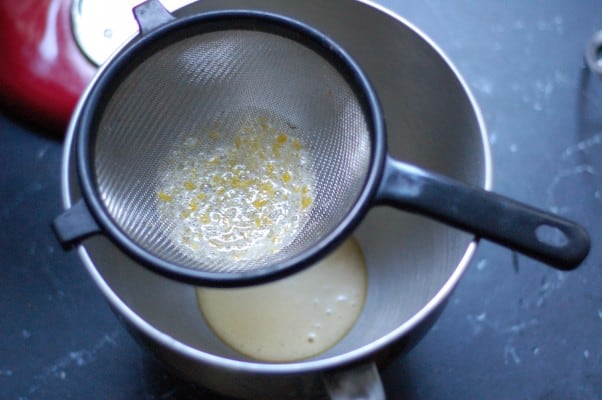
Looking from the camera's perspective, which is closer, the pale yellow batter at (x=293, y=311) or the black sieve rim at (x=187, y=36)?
the black sieve rim at (x=187, y=36)

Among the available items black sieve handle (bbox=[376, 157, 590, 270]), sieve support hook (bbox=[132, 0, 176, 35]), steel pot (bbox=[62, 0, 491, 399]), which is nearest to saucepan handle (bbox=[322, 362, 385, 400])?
steel pot (bbox=[62, 0, 491, 399])

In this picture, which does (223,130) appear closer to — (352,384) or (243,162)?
(243,162)

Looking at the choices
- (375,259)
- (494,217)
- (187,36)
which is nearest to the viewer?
(494,217)

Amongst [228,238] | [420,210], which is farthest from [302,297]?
[420,210]

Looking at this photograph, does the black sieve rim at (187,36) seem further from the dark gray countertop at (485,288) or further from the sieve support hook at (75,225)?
the dark gray countertop at (485,288)

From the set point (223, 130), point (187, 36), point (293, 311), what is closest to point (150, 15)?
point (187, 36)

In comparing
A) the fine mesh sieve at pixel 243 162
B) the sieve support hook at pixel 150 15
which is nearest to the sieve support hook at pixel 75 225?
the fine mesh sieve at pixel 243 162

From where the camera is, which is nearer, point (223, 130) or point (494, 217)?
point (494, 217)

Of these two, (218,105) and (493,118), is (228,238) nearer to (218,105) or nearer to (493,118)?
(218,105)
